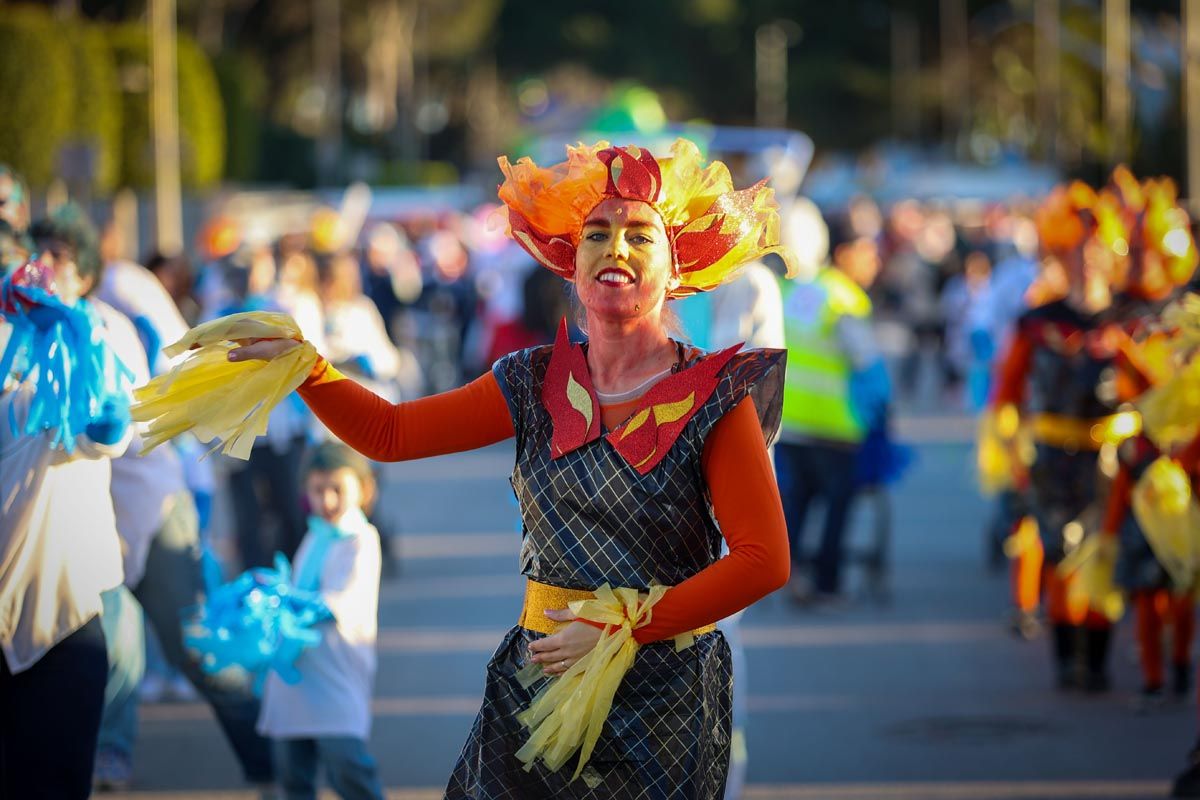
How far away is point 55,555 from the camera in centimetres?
509

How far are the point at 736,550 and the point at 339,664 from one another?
2326 mm

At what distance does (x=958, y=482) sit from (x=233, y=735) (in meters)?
10.6

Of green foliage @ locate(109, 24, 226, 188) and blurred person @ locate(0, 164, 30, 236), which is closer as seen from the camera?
blurred person @ locate(0, 164, 30, 236)

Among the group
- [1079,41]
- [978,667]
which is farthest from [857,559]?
[1079,41]

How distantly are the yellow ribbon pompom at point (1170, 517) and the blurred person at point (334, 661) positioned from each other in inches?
126

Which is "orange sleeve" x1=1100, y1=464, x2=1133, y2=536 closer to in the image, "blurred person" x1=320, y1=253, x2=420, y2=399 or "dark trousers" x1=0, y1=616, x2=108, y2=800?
"blurred person" x1=320, y1=253, x2=420, y2=399

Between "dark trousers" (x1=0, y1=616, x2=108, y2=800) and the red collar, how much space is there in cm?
158

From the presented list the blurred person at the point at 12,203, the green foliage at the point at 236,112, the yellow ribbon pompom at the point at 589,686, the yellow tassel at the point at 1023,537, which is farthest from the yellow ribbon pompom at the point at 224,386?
the green foliage at the point at 236,112

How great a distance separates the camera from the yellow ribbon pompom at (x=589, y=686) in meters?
3.86

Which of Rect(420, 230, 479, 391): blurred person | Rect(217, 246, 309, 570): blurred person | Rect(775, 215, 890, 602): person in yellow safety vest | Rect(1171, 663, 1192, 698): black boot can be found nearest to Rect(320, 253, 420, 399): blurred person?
Rect(217, 246, 309, 570): blurred person

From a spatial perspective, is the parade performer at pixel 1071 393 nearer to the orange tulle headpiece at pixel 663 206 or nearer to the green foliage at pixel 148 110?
the orange tulle headpiece at pixel 663 206

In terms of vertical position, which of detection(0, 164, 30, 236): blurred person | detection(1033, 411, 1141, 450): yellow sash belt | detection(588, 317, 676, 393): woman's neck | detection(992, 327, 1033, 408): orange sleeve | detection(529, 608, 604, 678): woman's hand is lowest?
detection(529, 608, 604, 678): woman's hand

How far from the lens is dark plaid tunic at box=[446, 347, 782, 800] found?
4004 millimetres

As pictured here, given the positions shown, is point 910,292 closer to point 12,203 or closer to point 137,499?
point 137,499
